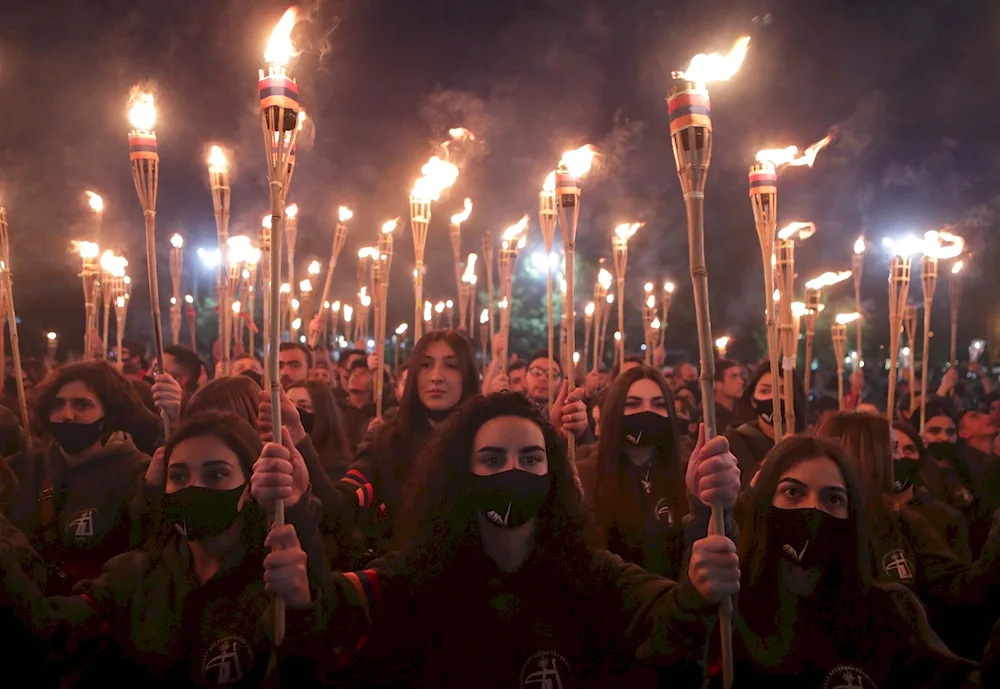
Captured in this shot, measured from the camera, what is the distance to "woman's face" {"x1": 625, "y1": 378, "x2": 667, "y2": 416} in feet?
15.8

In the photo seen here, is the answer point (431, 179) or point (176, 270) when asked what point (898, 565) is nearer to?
point (431, 179)

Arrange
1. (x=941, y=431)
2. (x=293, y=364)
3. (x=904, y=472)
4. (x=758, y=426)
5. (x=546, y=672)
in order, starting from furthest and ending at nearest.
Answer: (x=293, y=364), (x=941, y=431), (x=758, y=426), (x=904, y=472), (x=546, y=672)

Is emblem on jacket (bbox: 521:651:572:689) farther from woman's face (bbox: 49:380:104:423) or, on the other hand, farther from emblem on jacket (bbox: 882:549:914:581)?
woman's face (bbox: 49:380:104:423)

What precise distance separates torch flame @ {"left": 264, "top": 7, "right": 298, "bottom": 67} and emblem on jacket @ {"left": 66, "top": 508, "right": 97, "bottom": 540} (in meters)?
2.56

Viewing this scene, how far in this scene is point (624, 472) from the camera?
460cm

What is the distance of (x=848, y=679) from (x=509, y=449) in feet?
5.07

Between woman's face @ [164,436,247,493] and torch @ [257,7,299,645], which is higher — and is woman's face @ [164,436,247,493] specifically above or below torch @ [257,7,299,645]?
below

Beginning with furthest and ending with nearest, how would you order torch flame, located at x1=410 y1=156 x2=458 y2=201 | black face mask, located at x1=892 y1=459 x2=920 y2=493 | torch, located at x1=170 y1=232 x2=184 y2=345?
torch, located at x1=170 y1=232 x2=184 y2=345
torch flame, located at x1=410 y1=156 x2=458 y2=201
black face mask, located at x1=892 y1=459 x2=920 y2=493

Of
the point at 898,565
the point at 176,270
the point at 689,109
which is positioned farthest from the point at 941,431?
the point at 176,270

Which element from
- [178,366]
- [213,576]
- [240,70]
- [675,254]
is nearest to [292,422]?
[213,576]

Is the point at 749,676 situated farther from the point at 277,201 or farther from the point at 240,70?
the point at 240,70

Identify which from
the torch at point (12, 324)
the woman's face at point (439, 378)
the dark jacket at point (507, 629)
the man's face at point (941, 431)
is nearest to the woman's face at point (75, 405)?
the torch at point (12, 324)

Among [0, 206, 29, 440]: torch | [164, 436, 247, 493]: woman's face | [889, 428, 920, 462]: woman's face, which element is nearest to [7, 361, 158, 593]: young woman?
[0, 206, 29, 440]: torch

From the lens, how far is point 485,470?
10.3ft
